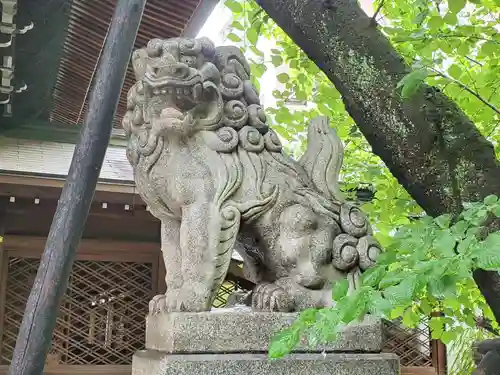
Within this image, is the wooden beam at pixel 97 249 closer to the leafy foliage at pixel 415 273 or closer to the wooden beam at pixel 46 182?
the wooden beam at pixel 46 182

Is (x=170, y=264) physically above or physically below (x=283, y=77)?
below

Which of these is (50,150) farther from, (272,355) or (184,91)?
(272,355)

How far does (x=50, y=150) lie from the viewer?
644cm

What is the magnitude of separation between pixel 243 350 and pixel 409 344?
21.8ft

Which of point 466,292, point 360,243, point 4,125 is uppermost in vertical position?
point 4,125

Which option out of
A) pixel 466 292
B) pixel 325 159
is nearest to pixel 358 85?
pixel 325 159

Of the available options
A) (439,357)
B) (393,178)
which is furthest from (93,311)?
(439,357)

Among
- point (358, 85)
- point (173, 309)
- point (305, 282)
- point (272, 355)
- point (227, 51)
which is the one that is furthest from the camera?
point (358, 85)

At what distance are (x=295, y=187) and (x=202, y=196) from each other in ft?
1.22

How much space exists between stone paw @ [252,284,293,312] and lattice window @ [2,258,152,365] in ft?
14.1

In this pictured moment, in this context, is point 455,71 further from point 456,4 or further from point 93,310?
point 93,310

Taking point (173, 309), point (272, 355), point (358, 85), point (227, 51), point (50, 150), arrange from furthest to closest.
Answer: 1. point (50, 150)
2. point (358, 85)
3. point (227, 51)
4. point (173, 309)
5. point (272, 355)

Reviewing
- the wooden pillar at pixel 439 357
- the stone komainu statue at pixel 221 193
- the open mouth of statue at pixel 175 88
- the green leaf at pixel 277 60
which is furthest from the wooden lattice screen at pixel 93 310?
the open mouth of statue at pixel 175 88

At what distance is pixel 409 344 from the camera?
26.3 ft
